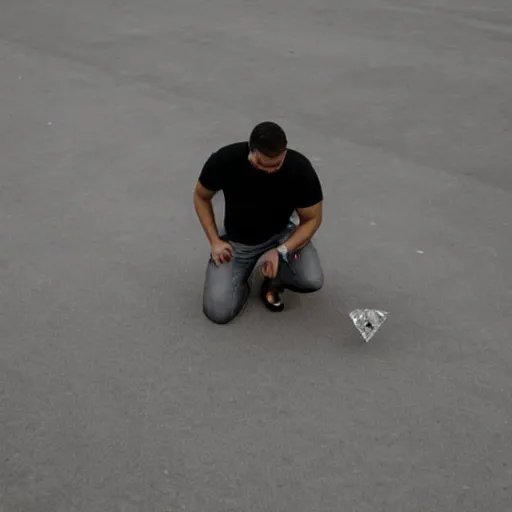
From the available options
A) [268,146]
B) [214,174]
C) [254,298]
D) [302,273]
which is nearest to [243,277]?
[254,298]

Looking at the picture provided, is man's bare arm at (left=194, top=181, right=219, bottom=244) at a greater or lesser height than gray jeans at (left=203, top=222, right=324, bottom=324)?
greater


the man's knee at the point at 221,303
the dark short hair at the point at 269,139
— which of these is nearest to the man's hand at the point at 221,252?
the man's knee at the point at 221,303

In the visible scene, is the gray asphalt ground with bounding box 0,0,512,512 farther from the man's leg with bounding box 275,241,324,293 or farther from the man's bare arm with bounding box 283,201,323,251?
the man's bare arm with bounding box 283,201,323,251

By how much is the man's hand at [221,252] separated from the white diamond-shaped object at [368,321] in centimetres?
61

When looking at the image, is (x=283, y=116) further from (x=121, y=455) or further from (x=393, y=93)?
(x=121, y=455)

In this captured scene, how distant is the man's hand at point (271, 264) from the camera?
3.24 meters

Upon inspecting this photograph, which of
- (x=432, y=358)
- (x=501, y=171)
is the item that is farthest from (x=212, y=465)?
(x=501, y=171)

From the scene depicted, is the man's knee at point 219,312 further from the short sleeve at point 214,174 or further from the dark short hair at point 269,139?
the dark short hair at point 269,139

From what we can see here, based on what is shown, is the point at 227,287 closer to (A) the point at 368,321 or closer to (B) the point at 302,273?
(B) the point at 302,273

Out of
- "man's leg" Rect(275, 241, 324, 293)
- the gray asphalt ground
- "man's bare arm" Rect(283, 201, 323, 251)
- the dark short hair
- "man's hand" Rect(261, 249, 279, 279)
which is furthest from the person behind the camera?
"man's leg" Rect(275, 241, 324, 293)

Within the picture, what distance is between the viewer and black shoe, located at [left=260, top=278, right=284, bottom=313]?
356cm

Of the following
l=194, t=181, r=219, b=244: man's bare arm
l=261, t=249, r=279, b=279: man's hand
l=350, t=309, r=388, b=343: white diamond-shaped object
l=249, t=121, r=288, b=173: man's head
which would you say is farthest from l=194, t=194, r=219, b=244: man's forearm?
l=350, t=309, r=388, b=343: white diamond-shaped object

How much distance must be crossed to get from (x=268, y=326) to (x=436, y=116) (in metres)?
2.71

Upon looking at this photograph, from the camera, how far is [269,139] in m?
3.01
